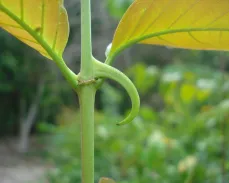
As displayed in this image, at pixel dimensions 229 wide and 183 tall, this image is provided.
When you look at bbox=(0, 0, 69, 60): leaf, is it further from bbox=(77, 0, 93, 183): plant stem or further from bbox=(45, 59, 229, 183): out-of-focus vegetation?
bbox=(45, 59, 229, 183): out-of-focus vegetation

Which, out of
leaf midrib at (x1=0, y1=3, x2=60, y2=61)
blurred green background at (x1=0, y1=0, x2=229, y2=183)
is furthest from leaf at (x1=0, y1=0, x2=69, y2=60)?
blurred green background at (x1=0, y1=0, x2=229, y2=183)

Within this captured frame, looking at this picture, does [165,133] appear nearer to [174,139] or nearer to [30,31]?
[174,139]

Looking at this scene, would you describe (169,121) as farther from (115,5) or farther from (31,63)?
(31,63)

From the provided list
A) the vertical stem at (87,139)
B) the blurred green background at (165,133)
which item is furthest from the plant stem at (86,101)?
the blurred green background at (165,133)

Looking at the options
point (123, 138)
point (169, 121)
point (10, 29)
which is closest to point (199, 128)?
point (169, 121)

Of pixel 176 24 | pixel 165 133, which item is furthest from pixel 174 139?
pixel 176 24
